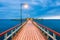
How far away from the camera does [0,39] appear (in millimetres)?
36625
